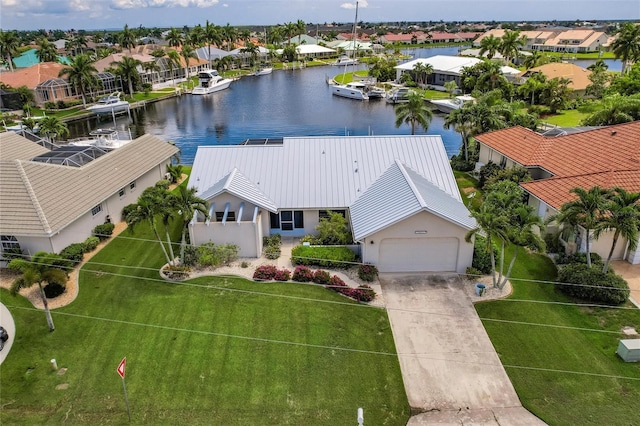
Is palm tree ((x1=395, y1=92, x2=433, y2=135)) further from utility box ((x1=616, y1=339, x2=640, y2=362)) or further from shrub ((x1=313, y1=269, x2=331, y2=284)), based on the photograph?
utility box ((x1=616, y1=339, x2=640, y2=362))

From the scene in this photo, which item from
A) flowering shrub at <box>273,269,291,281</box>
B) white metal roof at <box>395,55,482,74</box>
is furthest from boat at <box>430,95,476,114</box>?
flowering shrub at <box>273,269,291,281</box>

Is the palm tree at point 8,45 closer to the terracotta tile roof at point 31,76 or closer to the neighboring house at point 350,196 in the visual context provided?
the terracotta tile roof at point 31,76

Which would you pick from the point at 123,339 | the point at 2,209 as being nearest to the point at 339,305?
the point at 123,339

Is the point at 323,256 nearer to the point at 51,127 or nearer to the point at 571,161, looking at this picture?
the point at 571,161

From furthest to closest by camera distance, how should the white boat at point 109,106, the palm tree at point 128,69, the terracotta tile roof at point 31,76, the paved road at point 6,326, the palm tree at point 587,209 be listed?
the palm tree at point 128,69, the terracotta tile roof at point 31,76, the white boat at point 109,106, the palm tree at point 587,209, the paved road at point 6,326

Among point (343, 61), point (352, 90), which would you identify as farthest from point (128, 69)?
point (343, 61)

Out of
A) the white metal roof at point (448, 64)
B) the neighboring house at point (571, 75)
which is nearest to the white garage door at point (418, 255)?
the neighboring house at point (571, 75)

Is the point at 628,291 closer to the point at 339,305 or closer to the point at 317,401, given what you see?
the point at 339,305
